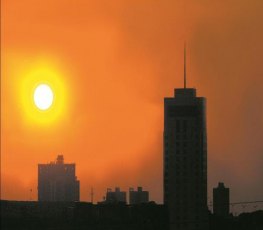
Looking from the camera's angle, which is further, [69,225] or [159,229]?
[159,229]

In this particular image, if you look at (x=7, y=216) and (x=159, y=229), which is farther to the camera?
(x=159, y=229)

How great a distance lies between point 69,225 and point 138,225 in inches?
560

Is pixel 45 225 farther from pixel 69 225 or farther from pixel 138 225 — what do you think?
pixel 138 225

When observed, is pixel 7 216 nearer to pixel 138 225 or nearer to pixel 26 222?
pixel 26 222

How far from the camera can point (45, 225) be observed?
18512 centimetres

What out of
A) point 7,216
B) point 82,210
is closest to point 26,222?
point 7,216

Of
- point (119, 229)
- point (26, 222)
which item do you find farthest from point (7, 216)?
point (119, 229)

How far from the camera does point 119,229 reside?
634ft

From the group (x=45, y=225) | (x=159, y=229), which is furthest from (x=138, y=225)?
(x=45, y=225)

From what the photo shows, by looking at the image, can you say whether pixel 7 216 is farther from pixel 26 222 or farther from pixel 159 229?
pixel 159 229

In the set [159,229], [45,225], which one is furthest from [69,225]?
[159,229]

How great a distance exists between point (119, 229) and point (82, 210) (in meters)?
8.11

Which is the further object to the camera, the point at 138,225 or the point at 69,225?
the point at 138,225

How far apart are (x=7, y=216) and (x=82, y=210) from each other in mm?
17020
